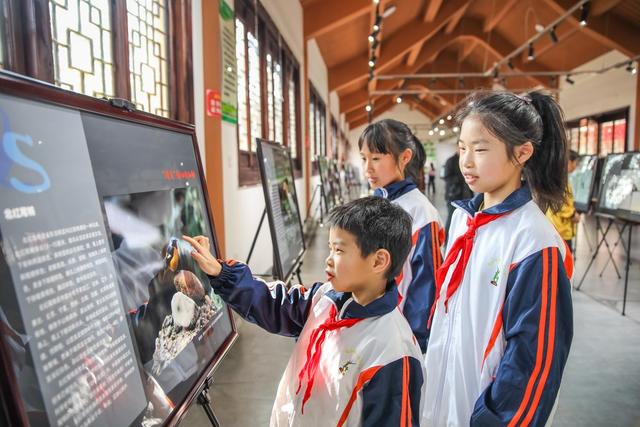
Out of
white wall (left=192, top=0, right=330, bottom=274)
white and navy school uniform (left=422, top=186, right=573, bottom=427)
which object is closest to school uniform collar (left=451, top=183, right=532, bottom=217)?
white and navy school uniform (left=422, top=186, right=573, bottom=427)

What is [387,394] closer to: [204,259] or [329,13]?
[204,259]

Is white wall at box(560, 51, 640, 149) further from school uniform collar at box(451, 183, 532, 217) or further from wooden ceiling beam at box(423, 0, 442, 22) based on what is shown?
school uniform collar at box(451, 183, 532, 217)

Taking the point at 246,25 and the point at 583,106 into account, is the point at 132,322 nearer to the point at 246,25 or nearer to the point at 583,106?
the point at 246,25

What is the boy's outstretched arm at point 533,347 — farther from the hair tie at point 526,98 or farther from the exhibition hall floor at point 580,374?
the exhibition hall floor at point 580,374

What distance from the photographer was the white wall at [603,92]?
11.4 m

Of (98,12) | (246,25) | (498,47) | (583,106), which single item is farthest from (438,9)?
(98,12)

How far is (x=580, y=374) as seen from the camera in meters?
3.04

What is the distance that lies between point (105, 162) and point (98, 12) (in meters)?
1.59

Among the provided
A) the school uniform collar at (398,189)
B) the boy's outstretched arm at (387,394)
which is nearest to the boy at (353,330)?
the boy's outstretched arm at (387,394)

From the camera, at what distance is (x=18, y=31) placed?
5.10ft

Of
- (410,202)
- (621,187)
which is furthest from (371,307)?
(621,187)

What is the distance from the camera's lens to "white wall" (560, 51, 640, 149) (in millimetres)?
11365

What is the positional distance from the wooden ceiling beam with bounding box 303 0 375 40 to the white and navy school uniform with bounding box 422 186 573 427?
25.4 ft

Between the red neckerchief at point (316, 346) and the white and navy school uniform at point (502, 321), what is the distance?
413 mm
